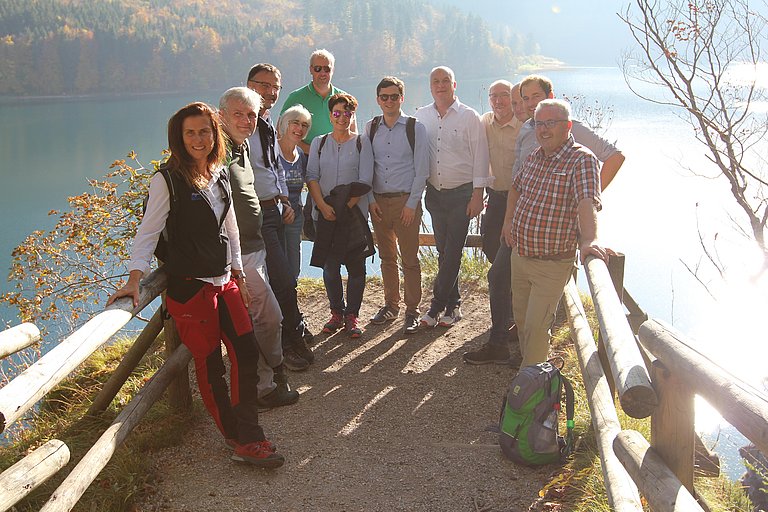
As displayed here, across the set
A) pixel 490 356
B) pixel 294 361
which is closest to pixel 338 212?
pixel 294 361

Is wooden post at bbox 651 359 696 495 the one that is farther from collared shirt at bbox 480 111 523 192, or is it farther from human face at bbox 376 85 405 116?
Answer: human face at bbox 376 85 405 116

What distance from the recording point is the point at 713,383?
1.88m

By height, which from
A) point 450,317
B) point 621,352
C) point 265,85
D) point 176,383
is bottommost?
point 450,317

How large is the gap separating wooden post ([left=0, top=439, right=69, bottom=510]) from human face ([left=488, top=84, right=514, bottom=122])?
3668 millimetres

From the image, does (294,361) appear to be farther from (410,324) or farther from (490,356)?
(490,356)

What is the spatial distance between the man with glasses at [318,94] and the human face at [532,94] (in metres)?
1.55

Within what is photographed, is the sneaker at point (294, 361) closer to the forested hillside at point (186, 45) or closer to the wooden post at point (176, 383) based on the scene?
the wooden post at point (176, 383)

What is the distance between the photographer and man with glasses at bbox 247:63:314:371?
424 cm

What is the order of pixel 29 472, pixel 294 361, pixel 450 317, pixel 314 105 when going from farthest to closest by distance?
pixel 450 317 < pixel 314 105 < pixel 294 361 < pixel 29 472

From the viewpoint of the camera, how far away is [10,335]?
2359 millimetres

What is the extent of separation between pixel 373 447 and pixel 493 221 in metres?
1.96

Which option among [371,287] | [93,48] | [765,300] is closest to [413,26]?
[93,48]

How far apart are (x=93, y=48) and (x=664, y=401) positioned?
75.8m

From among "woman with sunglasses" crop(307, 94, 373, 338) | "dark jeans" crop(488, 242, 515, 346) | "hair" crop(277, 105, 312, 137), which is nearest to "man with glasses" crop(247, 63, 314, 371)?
"hair" crop(277, 105, 312, 137)
